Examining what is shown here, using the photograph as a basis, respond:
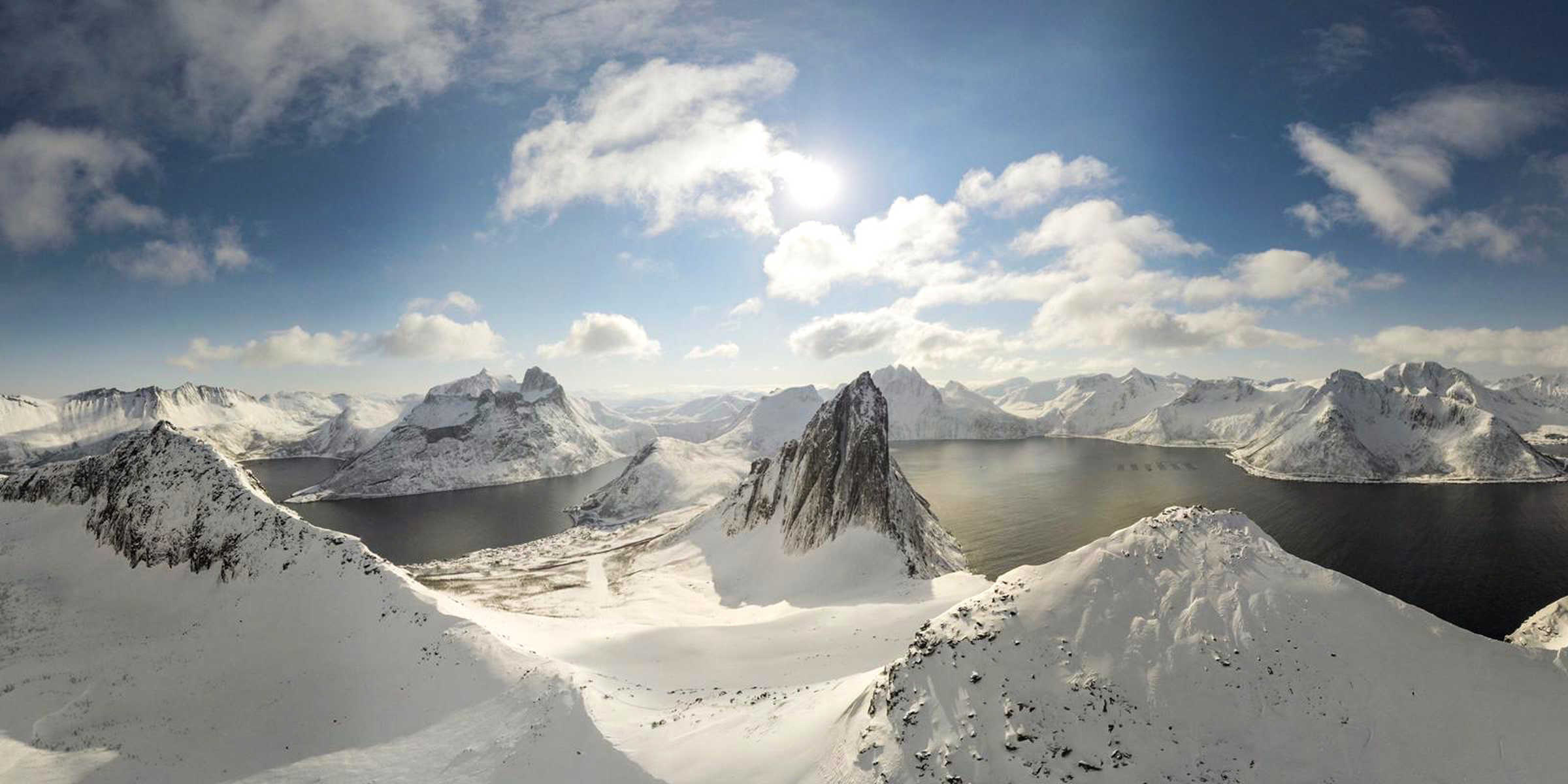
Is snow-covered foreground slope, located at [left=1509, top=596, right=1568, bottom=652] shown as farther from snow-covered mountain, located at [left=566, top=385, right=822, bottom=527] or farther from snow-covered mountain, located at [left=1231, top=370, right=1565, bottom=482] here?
snow-covered mountain, located at [left=1231, top=370, right=1565, bottom=482]

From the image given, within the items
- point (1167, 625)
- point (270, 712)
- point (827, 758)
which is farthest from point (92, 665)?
point (1167, 625)

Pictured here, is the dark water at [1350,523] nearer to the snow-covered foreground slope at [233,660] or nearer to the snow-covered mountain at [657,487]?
the snow-covered mountain at [657,487]

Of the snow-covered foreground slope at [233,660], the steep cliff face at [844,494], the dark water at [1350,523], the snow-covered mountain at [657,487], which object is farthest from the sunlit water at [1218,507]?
the snow-covered foreground slope at [233,660]

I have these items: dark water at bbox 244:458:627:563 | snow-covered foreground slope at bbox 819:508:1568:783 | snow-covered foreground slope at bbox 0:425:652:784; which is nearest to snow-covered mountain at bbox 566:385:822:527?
dark water at bbox 244:458:627:563

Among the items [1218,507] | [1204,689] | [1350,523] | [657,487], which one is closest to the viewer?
[1204,689]

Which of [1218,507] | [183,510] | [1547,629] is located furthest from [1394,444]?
[183,510]

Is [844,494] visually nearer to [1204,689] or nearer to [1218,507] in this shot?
[1204,689]

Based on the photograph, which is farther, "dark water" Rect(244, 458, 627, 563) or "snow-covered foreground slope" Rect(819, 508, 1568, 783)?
"dark water" Rect(244, 458, 627, 563)
